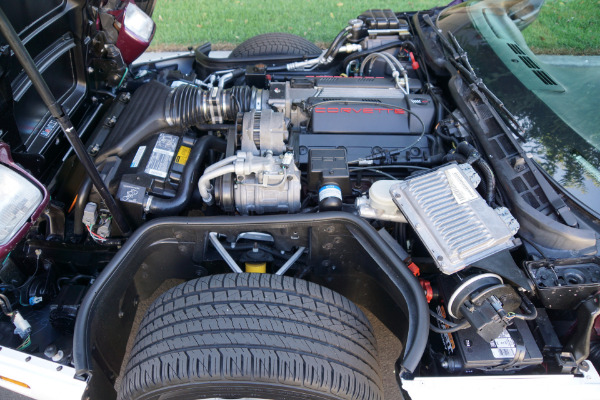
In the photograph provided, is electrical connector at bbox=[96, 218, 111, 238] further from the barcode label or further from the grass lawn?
the grass lawn

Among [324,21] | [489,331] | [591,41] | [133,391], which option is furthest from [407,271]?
[324,21]

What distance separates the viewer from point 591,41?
264 cm

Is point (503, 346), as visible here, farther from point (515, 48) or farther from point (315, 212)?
point (515, 48)

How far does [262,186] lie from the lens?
2027mm

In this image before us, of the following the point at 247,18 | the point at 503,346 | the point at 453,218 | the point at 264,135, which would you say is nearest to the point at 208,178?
the point at 264,135

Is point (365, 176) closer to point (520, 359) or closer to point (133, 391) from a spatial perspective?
point (520, 359)

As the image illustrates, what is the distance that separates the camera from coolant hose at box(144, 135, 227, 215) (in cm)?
207

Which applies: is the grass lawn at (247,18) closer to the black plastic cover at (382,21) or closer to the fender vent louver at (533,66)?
the black plastic cover at (382,21)

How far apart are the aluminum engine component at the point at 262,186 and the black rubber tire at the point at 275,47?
69.2 inches

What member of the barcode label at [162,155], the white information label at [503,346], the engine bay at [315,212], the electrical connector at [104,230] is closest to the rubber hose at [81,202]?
the engine bay at [315,212]

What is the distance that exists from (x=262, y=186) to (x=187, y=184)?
41 centimetres

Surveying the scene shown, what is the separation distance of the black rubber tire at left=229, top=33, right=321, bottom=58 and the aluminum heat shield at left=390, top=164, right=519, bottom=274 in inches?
80.3

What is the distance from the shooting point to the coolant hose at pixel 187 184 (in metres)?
2.07

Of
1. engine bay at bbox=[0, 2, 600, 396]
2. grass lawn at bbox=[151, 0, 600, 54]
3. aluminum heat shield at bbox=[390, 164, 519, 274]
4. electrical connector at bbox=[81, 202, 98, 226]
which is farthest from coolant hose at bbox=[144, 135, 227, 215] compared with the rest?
grass lawn at bbox=[151, 0, 600, 54]
